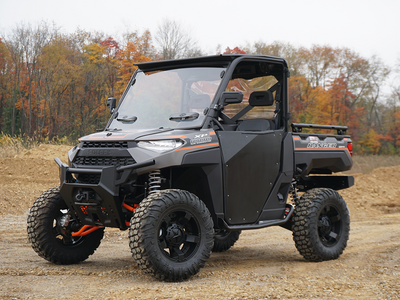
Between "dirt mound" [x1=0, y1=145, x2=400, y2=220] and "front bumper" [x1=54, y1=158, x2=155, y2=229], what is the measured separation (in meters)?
7.86

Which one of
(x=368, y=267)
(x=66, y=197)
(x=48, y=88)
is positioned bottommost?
(x=368, y=267)

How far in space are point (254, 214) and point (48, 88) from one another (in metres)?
31.0

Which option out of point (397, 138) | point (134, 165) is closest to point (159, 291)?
point (134, 165)

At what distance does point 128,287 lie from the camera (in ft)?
15.6

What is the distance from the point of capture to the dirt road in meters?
4.62

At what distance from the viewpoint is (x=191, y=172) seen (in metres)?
5.62

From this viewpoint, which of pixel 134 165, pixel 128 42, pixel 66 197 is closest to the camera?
pixel 134 165

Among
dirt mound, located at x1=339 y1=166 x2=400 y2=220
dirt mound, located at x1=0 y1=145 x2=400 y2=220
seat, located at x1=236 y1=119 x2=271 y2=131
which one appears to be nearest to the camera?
seat, located at x1=236 y1=119 x2=271 y2=131

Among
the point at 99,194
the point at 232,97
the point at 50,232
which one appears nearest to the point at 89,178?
the point at 99,194

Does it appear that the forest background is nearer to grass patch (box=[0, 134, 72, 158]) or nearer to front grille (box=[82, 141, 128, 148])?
grass patch (box=[0, 134, 72, 158])

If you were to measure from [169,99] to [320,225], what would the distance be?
10.0ft

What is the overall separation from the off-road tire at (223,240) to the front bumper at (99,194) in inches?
112

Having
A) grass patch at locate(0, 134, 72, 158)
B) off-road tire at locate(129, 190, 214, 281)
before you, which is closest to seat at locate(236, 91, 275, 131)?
off-road tire at locate(129, 190, 214, 281)

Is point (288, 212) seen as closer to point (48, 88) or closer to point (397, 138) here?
point (48, 88)
